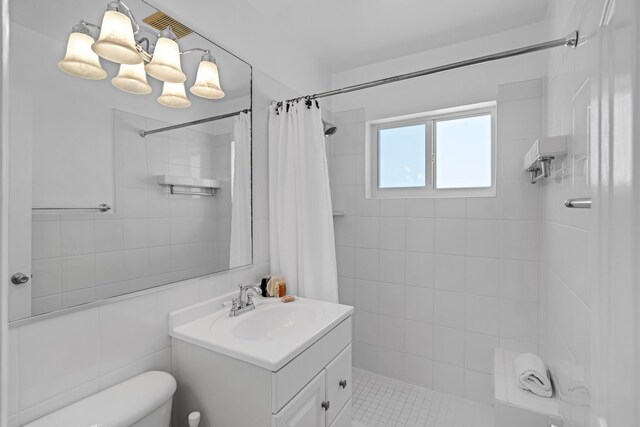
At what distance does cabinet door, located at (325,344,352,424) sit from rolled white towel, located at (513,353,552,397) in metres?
0.89

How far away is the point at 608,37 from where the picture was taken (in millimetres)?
429

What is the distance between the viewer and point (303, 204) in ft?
5.60

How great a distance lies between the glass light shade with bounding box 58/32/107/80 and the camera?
93 cm

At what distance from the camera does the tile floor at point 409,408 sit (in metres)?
1.82

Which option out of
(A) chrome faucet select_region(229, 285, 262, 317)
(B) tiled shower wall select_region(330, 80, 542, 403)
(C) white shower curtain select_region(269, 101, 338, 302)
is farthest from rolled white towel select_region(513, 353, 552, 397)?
(A) chrome faucet select_region(229, 285, 262, 317)

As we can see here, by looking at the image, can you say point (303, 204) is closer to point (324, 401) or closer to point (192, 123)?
point (192, 123)

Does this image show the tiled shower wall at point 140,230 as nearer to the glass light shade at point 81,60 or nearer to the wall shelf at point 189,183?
the wall shelf at point 189,183

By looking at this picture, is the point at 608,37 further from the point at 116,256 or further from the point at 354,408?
the point at 354,408

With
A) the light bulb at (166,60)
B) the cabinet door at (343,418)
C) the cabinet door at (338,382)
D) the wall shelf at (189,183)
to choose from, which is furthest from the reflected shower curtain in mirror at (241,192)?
the cabinet door at (343,418)

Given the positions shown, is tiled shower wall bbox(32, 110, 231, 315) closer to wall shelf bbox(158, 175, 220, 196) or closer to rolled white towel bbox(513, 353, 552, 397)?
wall shelf bbox(158, 175, 220, 196)

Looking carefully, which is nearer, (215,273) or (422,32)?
(215,273)

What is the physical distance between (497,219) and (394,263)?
2.47 ft

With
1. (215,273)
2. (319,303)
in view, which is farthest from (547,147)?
(215,273)

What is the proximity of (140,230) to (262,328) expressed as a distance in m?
0.72
